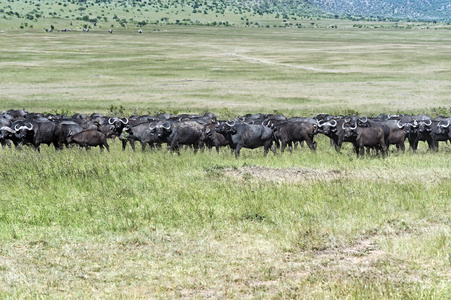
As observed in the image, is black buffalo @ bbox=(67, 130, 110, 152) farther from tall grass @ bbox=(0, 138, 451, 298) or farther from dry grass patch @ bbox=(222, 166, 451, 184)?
dry grass patch @ bbox=(222, 166, 451, 184)

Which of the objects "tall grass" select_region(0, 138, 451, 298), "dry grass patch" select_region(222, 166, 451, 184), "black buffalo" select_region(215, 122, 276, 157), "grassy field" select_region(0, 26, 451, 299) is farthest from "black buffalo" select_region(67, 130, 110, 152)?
"dry grass patch" select_region(222, 166, 451, 184)

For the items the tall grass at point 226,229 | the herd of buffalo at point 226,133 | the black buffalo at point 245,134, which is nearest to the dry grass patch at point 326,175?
the tall grass at point 226,229

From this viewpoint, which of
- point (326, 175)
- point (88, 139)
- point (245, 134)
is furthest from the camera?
point (88, 139)

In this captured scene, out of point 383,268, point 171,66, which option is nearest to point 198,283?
point 383,268

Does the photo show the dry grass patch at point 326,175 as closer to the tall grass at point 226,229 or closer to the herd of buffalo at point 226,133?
the tall grass at point 226,229

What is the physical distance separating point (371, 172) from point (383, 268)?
8476 mm

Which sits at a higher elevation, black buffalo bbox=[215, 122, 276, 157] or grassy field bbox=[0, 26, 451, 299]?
grassy field bbox=[0, 26, 451, 299]

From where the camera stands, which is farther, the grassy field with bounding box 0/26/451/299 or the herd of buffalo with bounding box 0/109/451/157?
the herd of buffalo with bounding box 0/109/451/157

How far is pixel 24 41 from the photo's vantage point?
422 feet

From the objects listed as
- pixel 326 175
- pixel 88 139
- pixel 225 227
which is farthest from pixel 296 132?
pixel 225 227

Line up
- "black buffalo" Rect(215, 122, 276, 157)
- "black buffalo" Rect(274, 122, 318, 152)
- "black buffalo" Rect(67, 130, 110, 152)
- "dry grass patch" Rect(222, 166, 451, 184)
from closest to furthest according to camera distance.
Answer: "dry grass patch" Rect(222, 166, 451, 184), "black buffalo" Rect(215, 122, 276, 157), "black buffalo" Rect(67, 130, 110, 152), "black buffalo" Rect(274, 122, 318, 152)

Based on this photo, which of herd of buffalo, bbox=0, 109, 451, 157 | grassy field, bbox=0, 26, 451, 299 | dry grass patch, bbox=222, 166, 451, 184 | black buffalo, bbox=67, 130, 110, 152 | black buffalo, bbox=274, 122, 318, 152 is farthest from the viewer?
black buffalo, bbox=274, 122, 318, 152

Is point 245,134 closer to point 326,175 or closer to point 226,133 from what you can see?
point 226,133

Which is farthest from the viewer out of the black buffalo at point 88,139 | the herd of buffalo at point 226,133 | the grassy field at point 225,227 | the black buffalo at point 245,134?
the black buffalo at point 88,139
